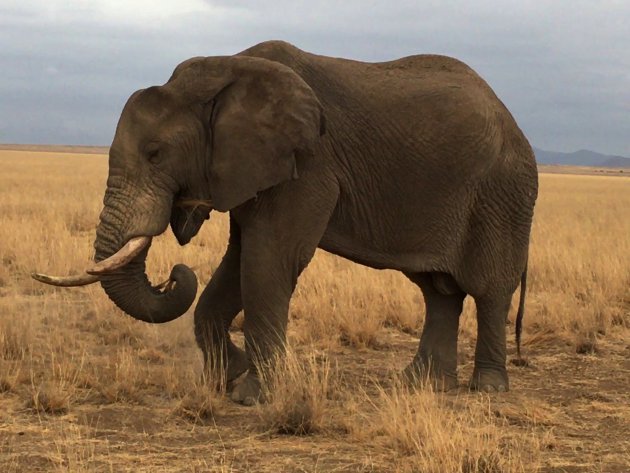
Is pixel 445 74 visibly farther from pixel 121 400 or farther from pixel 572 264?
pixel 572 264

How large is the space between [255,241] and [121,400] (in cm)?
127

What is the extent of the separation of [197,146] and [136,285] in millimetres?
900

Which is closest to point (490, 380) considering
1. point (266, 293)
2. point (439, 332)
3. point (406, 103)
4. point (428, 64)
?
point (439, 332)

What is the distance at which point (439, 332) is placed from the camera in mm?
7438

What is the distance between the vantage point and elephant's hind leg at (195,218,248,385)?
21.9 feet

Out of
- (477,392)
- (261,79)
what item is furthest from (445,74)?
(477,392)

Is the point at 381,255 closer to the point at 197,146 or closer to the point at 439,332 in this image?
the point at 439,332

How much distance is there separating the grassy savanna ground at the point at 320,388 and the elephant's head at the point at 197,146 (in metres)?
0.73

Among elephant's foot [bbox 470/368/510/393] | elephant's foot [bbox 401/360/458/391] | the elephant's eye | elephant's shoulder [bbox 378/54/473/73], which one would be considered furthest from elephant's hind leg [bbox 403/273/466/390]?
the elephant's eye

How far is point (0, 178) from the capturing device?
107ft

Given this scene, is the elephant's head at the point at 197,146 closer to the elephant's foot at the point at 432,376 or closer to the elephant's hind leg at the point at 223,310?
the elephant's hind leg at the point at 223,310

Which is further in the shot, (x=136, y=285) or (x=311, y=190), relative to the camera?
(x=311, y=190)

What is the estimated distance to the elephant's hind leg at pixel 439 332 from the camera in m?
7.25

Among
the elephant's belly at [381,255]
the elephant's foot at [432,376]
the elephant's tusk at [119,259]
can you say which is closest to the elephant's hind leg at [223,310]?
the elephant's belly at [381,255]
